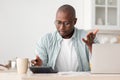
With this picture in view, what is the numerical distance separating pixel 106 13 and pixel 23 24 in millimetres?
1177

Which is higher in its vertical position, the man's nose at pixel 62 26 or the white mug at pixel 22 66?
the man's nose at pixel 62 26

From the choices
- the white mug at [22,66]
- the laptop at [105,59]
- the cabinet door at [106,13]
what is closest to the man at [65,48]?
the white mug at [22,66]

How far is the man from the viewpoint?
2301mm

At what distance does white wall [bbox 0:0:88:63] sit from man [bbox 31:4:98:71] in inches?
61.8

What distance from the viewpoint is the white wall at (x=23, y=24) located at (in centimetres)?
387

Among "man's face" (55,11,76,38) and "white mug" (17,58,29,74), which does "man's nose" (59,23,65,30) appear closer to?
"man's face" (55,11,76,38)

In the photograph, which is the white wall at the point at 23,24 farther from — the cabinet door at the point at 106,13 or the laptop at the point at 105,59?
the laptop at the point at 105,59

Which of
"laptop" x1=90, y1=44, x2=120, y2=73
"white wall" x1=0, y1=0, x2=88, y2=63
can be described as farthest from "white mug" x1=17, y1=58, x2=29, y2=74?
"white wall" x1=0, y1=0, x2=88, y2=63

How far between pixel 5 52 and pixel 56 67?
173 cm

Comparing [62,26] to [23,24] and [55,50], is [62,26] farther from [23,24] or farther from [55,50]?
[23,24]

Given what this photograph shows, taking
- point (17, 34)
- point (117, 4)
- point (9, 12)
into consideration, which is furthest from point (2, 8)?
point (117, 4)

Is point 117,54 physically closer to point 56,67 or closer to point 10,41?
point 56,67

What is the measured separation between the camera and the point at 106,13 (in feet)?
13.1

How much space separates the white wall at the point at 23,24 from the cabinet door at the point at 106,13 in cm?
46
